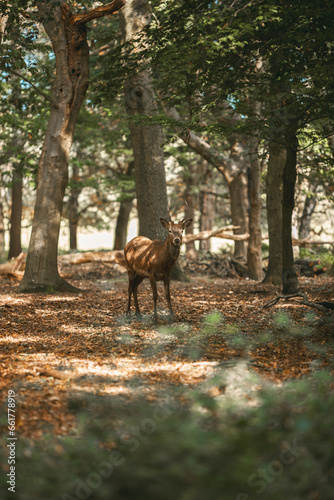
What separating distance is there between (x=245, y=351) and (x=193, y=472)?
3.73 meters

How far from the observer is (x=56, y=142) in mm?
12156

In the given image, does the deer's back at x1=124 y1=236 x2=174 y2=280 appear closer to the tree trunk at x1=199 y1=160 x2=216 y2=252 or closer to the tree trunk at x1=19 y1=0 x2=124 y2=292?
the tree trunk at x1=19 y1=0 x2=124 y2=292

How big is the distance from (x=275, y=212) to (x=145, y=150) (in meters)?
4.22

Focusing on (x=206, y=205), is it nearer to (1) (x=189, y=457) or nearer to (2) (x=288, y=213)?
(2) (x=288, y=213)

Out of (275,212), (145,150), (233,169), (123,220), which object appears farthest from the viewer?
(123,220)

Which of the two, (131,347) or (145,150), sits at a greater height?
(145,150)

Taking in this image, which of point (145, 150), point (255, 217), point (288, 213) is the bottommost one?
point (288, 213)

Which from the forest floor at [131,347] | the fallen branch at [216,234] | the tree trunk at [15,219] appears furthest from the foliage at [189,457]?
the tree trunk at [15,219]

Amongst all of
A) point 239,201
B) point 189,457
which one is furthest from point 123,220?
point 189,457

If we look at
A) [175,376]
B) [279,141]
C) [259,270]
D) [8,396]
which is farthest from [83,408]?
[259,270]

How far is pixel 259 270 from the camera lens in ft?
54.5

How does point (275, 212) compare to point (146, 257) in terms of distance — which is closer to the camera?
point (146, 257)

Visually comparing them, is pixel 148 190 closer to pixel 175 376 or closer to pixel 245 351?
pixel 245 351

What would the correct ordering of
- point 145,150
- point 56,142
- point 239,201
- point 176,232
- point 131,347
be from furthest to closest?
point 239,201 → point 145,150 → point 56,142 → point 176,232 → point 131,347
